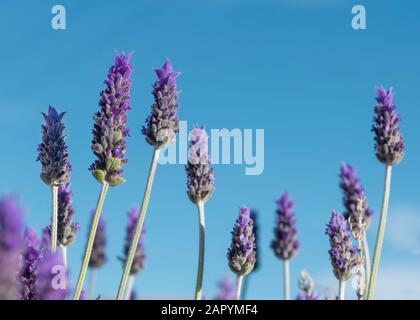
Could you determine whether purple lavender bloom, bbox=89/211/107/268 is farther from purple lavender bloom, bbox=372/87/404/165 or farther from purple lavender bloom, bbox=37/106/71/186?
purple lavender bloom, bbox=372/87/404/165

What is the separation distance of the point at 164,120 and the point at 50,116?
2.28 ft

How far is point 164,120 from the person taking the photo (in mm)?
4309

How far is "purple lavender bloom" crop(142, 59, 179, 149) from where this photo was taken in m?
4.29

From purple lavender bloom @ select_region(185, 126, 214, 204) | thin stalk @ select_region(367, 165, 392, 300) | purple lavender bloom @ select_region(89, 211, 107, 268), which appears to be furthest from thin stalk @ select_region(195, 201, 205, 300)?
purple lavender bloom @ select_region(89, 211, 107, 268)

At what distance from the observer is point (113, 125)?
4191 millimetres

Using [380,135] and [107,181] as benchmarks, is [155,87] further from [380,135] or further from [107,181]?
[380,135]

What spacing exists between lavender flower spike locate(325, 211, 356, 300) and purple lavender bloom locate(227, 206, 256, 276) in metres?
0.60

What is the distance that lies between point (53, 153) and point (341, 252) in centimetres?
188

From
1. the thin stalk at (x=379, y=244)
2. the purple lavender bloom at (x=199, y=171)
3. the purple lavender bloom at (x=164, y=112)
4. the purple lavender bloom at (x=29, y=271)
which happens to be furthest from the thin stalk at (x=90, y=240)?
the thin stalk at (x=379, y=244)

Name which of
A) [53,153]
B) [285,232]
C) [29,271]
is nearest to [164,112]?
[53,153]

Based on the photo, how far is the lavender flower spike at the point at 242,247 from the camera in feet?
13.5
